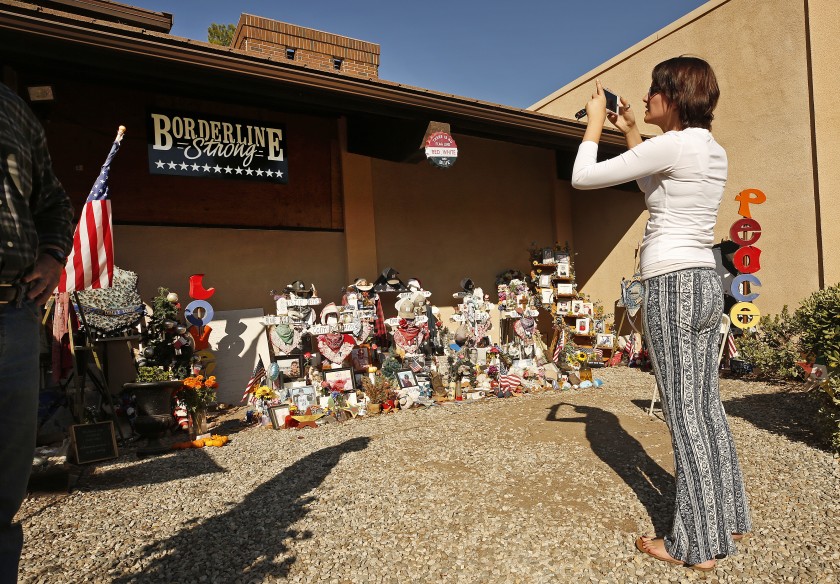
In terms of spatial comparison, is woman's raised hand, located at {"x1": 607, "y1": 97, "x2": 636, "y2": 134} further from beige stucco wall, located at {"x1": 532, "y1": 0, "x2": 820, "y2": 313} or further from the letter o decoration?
beige stucco wall, located at {"x1": 532, "y1": 0, "x2": 820, "y2": 313}

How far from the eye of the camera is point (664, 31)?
26.5 feet

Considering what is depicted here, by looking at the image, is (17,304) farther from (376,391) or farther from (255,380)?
(255,380)

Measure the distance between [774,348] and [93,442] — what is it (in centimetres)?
715

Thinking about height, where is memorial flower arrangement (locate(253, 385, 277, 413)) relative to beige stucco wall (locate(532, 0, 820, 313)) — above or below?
below

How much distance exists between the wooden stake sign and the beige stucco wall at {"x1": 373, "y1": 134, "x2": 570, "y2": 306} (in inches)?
118

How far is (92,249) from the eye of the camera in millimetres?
3666

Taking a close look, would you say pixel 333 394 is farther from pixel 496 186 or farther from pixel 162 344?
pixel 496 186

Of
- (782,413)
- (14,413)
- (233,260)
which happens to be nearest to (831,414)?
(782,413)

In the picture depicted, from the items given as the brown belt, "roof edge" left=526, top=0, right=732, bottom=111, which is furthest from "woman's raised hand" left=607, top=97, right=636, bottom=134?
"roof edge" left=526, top=0, right=732, bottom=111

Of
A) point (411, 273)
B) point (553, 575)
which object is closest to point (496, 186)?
point (411, 273)

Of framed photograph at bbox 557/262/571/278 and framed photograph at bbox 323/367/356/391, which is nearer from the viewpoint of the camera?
framed photograph at bbox 323/367/356/391

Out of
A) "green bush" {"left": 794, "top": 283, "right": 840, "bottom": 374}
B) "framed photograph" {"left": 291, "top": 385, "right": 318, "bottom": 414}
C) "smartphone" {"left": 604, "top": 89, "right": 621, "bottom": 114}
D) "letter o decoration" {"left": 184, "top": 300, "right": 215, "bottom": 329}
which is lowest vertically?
"framed photograph" {"left": 291, "top": 385, "right": 318, "bottom": 414}

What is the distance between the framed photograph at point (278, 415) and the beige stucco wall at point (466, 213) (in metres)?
2.78

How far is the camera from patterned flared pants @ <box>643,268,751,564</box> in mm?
1952
